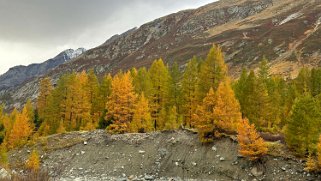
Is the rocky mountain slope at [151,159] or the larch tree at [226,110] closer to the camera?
the rocky mountain slope at [151,159]

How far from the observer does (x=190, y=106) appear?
60.3 m

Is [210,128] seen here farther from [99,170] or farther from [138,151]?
[99,170]

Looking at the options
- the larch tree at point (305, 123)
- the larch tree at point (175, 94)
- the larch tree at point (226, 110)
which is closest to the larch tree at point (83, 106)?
the larch tree at point (175, 94)

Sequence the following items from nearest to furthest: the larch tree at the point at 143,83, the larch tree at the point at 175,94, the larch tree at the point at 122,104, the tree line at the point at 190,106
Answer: the tree line at the point at 190,106
the larch tree at the point at 122,104
the larch tree at the point at 175,94
the larch tree at the point at 143,83

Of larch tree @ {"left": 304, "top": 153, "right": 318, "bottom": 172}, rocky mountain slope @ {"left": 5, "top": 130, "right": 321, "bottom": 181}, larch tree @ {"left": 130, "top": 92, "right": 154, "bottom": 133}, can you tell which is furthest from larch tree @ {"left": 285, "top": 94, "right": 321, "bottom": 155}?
larch tree @ {"left": 130, "top": 92, "right": 154, "bottom": 133}

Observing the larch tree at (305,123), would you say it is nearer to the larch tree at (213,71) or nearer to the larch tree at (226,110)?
the larch tree at (226,110)

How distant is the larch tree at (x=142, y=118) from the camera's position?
58031 mm

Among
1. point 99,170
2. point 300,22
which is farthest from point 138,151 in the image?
point 300,22

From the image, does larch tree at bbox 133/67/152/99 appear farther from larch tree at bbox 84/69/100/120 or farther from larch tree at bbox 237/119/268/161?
larch tree at bbox 237/119/268/161

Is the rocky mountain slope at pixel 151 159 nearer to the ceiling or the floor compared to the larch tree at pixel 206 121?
nearer to the floor

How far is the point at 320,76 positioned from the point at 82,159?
1738 inches

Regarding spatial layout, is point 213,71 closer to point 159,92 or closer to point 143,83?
point 159,92

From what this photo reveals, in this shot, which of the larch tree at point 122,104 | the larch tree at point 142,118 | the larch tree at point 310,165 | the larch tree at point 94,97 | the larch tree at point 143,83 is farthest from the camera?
the larch tree at point 94,97

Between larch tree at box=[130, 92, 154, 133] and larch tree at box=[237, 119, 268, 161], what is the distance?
18.7 metres
